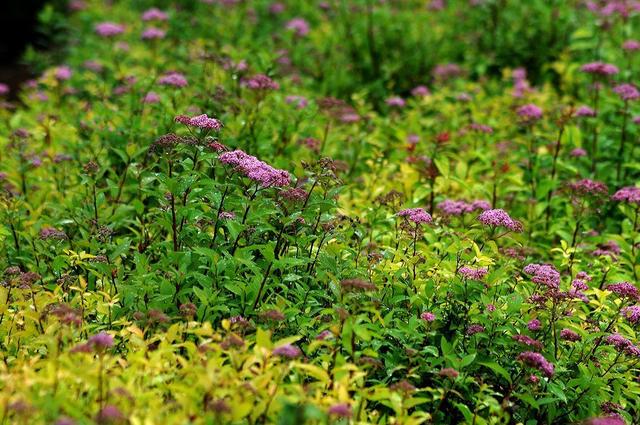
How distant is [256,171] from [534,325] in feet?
3.54

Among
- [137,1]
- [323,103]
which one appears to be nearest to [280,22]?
[137,1]

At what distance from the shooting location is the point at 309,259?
3.09m

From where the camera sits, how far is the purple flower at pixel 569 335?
288 centimetres

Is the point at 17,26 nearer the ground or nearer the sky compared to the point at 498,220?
nearer the ground

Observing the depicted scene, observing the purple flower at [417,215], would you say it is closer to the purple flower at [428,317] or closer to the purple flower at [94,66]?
the purple flower at [428,317]

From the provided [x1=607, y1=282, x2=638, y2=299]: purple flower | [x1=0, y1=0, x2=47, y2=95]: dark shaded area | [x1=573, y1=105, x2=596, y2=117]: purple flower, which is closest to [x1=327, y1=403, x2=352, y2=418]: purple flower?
[x1=607, y1=282, x2=638, y2=299]: purple flower

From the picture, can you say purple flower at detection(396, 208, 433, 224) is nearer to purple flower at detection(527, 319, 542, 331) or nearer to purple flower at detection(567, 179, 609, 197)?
purple flower at detection(527, 319, 542, 331)

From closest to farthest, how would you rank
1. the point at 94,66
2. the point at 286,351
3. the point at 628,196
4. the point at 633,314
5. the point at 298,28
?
the point at 286,351 → the point at 633,314 → the point at 628,196 → the point at 94,66 → the point at 298,28

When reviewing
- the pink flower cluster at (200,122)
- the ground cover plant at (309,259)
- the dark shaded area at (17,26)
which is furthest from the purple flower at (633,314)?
the dark shaded area at (17,26)

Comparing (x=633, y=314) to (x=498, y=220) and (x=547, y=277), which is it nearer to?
(x=547, y=277)

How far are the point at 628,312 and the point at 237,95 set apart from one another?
2.56 meters

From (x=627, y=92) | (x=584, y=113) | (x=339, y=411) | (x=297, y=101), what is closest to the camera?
(x=339, y=411)

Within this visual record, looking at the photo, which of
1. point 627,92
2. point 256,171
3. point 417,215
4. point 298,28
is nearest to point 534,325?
point 417,215

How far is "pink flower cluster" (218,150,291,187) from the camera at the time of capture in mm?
2820
